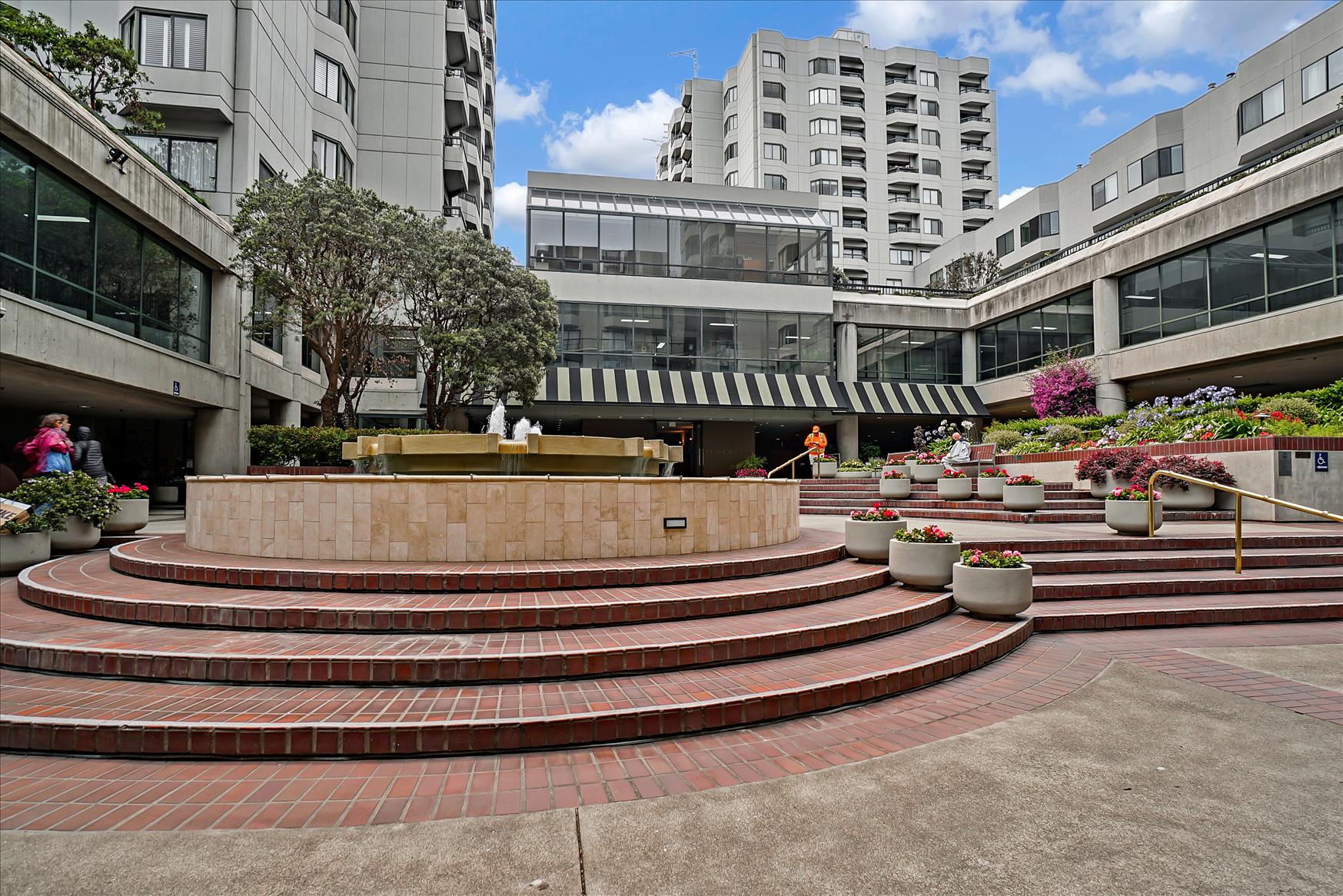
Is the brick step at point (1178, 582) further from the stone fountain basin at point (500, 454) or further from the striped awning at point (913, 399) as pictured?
the striped awning at point (913, 399)

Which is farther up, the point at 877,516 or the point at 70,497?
the point at 70,497

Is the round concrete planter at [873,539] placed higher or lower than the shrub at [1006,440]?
lower

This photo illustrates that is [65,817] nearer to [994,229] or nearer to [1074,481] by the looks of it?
[1074,481]

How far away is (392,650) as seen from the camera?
15.4 feet

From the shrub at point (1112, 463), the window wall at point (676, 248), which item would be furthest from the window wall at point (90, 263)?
the shrub at point (1112, 463)

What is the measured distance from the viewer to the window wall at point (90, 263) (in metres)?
11.7

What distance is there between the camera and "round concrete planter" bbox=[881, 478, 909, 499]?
1653 centimetres

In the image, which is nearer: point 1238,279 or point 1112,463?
point 1112,463

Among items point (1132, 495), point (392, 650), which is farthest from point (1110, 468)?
point (392, 650)

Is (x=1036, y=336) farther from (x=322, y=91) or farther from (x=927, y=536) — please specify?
(x=322, y=91)

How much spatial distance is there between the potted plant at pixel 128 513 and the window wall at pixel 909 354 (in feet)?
90.1

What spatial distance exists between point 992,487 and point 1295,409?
680 cm

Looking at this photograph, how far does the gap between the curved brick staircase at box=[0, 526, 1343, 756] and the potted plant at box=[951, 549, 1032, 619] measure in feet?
0.64

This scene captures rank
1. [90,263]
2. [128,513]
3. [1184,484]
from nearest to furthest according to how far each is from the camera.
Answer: [128,513], [1184,484], [90,263]
